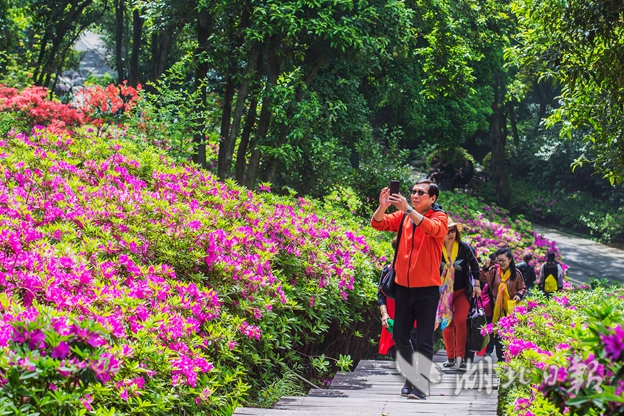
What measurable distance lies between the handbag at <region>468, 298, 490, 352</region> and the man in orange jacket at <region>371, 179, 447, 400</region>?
1930mm

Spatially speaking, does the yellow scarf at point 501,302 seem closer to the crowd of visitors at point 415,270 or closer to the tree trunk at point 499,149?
the crowd of visitors at point 415,270

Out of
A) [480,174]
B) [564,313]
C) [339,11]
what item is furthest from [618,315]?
[480,174]

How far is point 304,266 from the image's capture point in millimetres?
7301

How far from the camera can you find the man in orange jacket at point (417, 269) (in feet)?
19.5

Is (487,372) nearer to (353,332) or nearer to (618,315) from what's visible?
(353,332)

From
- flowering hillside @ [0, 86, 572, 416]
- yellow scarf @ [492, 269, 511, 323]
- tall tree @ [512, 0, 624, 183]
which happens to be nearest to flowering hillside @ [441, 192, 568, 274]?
tall tree @ [512, 0, 624, 183]

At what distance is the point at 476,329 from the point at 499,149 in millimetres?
25633

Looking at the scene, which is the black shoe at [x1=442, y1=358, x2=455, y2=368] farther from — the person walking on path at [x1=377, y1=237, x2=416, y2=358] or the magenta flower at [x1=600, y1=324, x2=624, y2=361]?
the magenta flower at [x1=600, y1=324, x2=624, y2=361]

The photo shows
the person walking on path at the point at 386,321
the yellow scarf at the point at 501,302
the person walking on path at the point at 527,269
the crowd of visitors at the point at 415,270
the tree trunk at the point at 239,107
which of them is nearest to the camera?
the crowd of visitors at the point at 415,270

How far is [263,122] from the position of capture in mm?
13867

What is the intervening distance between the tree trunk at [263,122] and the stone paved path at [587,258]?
14095 mm

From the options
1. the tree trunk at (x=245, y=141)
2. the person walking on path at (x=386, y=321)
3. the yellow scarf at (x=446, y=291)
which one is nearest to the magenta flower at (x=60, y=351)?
the person walking on path at (x=386, y=321)

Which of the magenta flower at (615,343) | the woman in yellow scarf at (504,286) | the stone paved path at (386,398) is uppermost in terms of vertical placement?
the magenta flower at (615,343)

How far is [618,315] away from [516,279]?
6.64 meters
